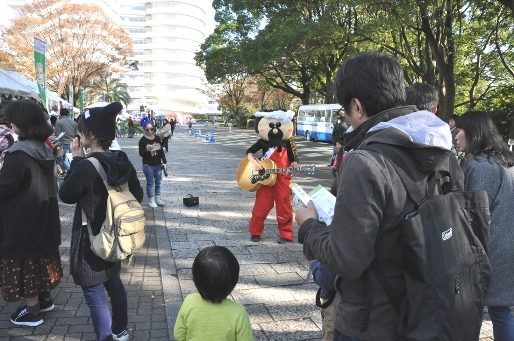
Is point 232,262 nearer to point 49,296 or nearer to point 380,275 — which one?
point 380,275

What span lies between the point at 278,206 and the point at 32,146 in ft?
10.5

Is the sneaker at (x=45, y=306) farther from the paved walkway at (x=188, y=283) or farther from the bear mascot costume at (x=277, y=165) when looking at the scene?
the bear mascot costume at (x=277, y=165)

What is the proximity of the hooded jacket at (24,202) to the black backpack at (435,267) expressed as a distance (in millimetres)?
2846

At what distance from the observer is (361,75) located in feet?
5.13

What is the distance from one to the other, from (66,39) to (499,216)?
111 ft

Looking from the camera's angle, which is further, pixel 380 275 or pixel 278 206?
pixel 278 206

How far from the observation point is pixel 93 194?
9.36ft

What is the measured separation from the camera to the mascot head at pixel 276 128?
228 inches

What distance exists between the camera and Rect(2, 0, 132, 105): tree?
2972 centimetres

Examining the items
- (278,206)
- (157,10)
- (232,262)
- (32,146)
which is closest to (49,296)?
(32,146)

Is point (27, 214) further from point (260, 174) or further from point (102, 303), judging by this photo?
point (260, 174)

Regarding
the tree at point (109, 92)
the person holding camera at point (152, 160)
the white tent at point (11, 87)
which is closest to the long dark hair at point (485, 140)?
the person holding camera at point (152, 160)

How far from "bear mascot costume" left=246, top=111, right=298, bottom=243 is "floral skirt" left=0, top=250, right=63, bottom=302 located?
2783 mm

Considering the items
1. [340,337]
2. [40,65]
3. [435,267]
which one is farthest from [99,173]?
[40,65]
